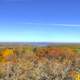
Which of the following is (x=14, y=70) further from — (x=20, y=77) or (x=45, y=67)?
(x=45, y=67)

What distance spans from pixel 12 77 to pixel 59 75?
2423 mm

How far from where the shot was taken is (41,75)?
12125 millimetres

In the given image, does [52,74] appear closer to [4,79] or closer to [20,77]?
[20,77]

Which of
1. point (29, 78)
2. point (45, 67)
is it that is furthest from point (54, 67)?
point (29, 78)

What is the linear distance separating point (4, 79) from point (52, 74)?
2.52m

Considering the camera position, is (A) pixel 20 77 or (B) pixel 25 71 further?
(B) pixel 25 71

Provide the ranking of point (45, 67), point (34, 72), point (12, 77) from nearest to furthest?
point (12, 77) → point (34, 72) → point (45, 67)

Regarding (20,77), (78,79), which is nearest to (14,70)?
(20,77)

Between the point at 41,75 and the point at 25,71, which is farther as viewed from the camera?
the point at 25,71

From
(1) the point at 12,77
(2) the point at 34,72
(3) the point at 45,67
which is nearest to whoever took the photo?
(1) the point at 12,77

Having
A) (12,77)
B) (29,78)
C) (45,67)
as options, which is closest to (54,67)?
(45,67)

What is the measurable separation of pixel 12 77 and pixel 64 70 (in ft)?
A: 9.45

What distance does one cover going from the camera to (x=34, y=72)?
1262 centimetres

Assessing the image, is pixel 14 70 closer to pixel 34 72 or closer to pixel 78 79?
pixel 34 72
